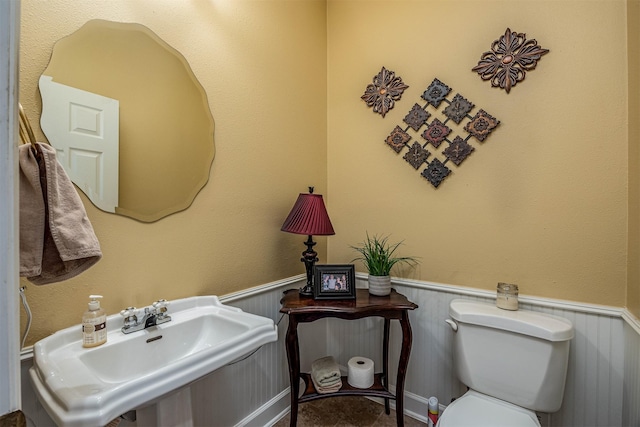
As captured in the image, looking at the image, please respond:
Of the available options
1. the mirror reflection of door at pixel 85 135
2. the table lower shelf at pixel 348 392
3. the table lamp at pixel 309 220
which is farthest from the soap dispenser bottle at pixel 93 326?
the table lower shelf at pixel 348 392

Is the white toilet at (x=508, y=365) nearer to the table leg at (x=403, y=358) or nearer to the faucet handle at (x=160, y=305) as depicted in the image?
the table leg at (x=403, y=358)

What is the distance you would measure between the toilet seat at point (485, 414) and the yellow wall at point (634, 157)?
571 millimetres

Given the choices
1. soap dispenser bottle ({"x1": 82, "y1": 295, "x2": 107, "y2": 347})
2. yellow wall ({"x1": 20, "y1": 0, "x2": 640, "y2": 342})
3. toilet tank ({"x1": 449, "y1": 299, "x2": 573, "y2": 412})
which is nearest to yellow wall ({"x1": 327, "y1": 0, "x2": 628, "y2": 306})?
yellow wall ({"x1": 20, "y1": 0, "x2": 640, "y2": 342})

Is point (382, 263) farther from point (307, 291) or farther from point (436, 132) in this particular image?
point (436, 132)

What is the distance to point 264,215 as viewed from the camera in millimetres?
1638

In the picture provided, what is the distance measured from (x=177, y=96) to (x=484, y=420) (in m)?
1.78

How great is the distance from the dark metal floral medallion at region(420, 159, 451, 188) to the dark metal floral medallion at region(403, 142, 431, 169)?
0.17 ft

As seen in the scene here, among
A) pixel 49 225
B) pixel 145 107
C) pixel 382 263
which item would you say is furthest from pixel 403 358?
pixel 145 107

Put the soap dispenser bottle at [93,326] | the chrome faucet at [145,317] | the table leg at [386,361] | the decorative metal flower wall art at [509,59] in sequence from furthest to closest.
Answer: the table leg at [386,361]
the decorative metal flower wall art at [509,59]
the chrome faucet at [145,317]
the soap dispenser bottle at [93,326]

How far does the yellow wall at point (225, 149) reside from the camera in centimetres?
96

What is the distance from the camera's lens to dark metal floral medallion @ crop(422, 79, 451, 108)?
64.2 inches

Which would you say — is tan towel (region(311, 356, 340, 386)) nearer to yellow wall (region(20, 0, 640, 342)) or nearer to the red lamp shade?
yellow wall (region(20, 0, 640, 342))

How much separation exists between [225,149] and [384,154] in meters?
0.94

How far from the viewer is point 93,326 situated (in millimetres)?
924
